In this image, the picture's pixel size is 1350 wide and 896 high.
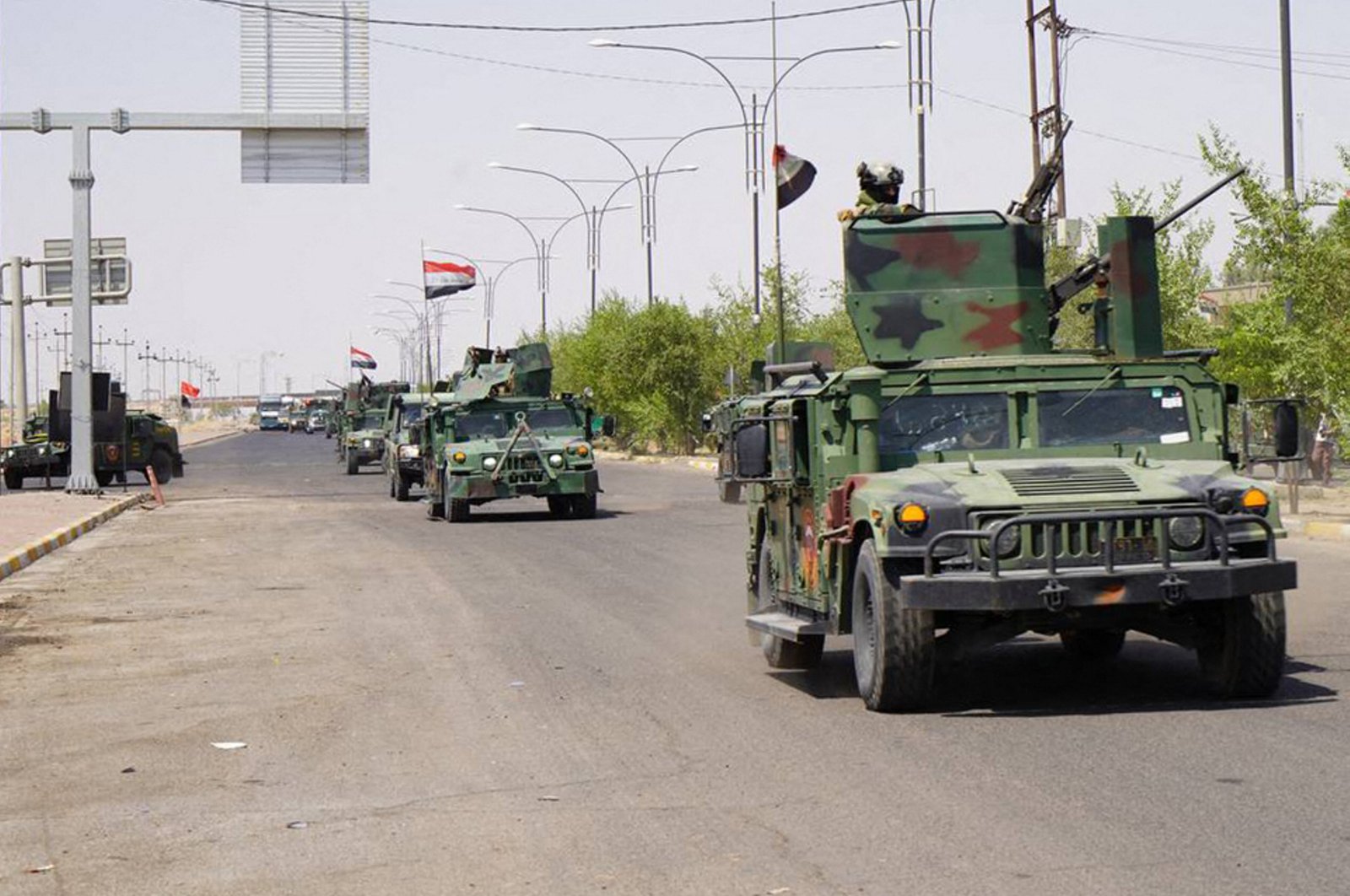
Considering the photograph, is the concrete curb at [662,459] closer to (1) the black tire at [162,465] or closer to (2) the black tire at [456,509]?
(1) the black tire at [162,465]

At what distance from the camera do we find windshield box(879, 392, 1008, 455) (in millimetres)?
11203

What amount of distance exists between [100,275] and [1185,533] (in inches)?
1572

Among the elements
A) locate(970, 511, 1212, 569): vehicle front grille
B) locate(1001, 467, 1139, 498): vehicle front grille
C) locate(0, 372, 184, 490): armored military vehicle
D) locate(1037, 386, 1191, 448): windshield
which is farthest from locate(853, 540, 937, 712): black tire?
locate(0, 372, 184, 490): armored military vehicle

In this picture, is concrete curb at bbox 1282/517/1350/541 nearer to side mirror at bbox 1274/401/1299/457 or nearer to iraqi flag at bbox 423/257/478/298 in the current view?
side mirror at bbox 1274/401/1299/457

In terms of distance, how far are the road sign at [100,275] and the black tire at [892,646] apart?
3680 centimetres

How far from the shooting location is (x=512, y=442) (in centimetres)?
3105

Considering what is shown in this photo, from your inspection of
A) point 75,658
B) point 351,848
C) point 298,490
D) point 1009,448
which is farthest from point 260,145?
point 351,848

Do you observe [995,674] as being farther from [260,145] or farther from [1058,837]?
[260,145]

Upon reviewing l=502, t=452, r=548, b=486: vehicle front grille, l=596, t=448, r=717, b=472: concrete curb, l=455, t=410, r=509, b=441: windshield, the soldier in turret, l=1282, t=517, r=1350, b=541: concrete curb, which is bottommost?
l=1282, t=517, r=1350, b=541: concrete curb

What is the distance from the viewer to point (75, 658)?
1467 cm

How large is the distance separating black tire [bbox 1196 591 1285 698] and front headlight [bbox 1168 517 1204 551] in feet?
1.37

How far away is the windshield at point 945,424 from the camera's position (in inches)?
441

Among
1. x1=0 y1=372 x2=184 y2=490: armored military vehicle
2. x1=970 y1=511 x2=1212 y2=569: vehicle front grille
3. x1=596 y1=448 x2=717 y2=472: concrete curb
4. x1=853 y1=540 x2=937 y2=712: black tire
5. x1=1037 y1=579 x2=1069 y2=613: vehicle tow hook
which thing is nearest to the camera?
x1=1037 y1=579 x2=1069 y2=613: vehicle tow hook

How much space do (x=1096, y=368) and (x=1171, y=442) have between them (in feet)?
1.78
